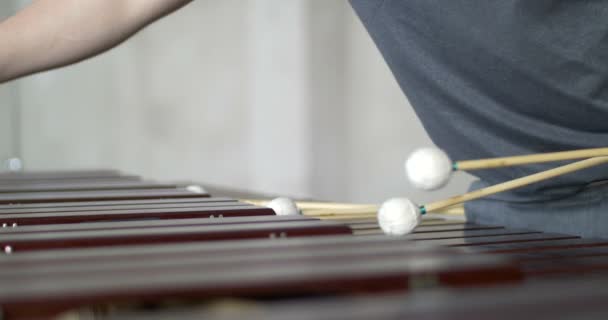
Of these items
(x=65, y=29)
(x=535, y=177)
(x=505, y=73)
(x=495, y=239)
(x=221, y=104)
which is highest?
(x=221, y=104)

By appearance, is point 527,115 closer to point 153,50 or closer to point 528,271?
point 528,271

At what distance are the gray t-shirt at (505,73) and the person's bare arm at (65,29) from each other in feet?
1.69

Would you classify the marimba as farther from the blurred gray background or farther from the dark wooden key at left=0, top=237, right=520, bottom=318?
the blurred gray background

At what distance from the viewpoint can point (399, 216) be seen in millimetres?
1636

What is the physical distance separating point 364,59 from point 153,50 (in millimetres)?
2147

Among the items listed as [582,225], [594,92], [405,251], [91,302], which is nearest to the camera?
[91,302]

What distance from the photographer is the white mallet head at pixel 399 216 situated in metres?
1.64

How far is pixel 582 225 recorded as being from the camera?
1.88 metres

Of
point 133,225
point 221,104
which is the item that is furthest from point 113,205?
point 221,104

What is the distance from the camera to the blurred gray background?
27.2ft

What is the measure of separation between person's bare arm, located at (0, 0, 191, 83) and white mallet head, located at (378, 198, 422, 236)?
63 cm

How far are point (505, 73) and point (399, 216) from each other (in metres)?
0.46

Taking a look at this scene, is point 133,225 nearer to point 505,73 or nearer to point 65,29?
point 65,29

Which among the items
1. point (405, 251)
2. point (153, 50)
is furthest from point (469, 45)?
point (153, 50)
